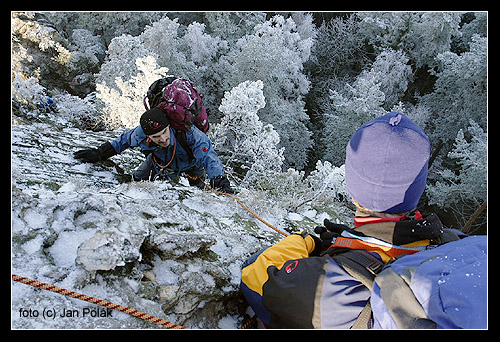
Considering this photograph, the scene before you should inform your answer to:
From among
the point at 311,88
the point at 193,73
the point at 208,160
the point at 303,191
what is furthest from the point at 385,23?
the point at 208,160

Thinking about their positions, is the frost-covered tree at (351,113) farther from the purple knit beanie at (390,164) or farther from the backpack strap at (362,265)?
the backpack strap at (362,265)

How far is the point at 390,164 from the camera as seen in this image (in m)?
1.63

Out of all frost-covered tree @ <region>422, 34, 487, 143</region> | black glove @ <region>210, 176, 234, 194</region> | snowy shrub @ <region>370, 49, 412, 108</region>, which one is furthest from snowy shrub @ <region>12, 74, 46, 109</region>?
frost-covered tree @ <region>422, 34, 487, 143</region>

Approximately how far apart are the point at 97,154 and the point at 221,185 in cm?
178

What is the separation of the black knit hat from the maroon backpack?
181mm

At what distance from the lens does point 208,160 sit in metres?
4.25

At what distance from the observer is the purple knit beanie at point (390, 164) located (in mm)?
1634

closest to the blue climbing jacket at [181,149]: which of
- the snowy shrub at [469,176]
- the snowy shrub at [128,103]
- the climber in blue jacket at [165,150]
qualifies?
the climber in blue jacket at [165,150]

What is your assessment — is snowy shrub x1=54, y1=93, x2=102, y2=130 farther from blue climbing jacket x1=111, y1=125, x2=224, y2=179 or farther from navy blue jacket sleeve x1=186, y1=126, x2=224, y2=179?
navy blue jacket sleeve x1=186, y1=126, x2=224, y2=179

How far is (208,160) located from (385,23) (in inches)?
842

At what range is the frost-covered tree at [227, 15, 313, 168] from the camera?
58.9ft

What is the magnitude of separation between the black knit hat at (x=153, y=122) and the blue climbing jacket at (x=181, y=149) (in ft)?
1.07

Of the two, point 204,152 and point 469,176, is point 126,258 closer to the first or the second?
point 204,152

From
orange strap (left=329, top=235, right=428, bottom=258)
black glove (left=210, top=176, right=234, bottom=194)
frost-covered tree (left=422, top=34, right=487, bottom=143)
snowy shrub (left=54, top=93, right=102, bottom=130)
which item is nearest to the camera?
orange strap (left=329, top=235, right=428, bottom=258)
